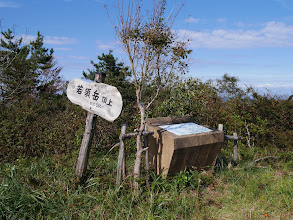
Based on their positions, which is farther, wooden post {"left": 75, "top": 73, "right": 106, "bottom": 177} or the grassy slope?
wooden post {"left": 75, "top": 73, "right": 106, "bottom": 177}

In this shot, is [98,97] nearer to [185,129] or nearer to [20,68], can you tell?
[185,129]

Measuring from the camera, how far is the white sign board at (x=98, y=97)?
10.4 feet

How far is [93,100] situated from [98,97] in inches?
4.5

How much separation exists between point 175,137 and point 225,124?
3.48 meters

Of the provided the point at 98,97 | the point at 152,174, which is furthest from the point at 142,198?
the point at 98,97

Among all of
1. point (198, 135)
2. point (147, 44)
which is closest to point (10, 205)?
point (198, 135)

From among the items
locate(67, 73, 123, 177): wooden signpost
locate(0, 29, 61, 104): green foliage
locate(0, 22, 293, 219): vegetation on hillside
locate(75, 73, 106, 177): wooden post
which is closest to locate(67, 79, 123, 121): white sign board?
locate(67, 73, 123, 177): wooden signpost

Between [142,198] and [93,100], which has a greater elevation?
[93,100]

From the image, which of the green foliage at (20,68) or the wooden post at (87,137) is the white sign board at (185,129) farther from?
the green foliage at (20,68)

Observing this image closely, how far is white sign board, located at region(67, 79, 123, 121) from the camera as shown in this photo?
3.17m

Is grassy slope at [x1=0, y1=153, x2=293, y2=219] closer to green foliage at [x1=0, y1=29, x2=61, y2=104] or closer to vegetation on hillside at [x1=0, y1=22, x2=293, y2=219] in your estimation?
vegetation on hillside at [x1=0, y1=22, x2=293, y2=219]

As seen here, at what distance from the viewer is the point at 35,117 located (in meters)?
5.30

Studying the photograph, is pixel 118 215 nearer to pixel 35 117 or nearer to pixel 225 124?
pixel 35 117

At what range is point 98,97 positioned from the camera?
3.33m
